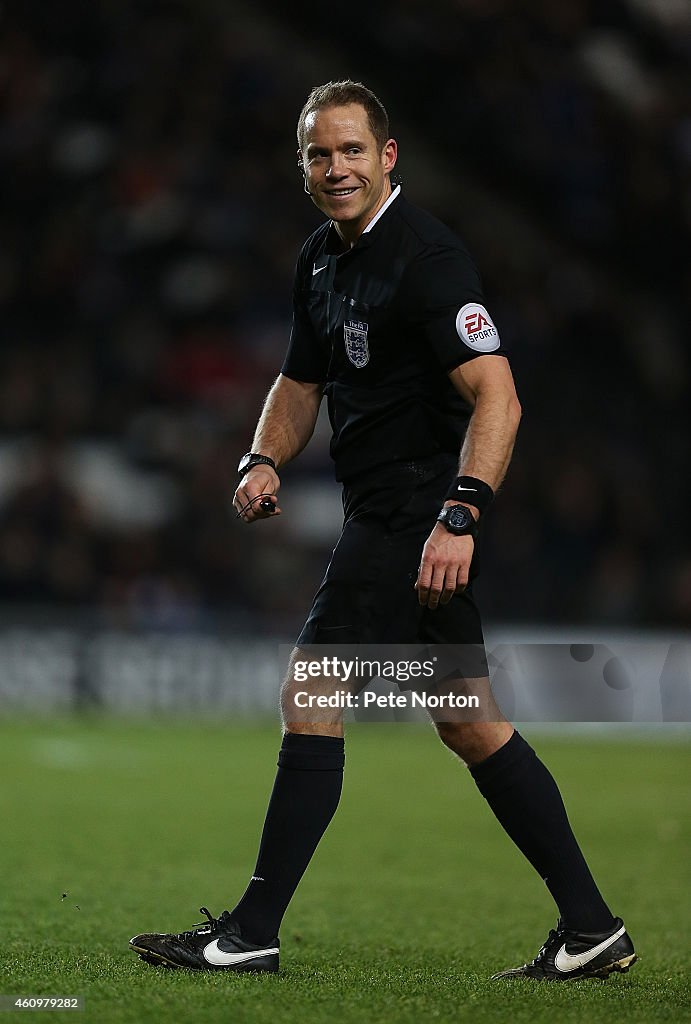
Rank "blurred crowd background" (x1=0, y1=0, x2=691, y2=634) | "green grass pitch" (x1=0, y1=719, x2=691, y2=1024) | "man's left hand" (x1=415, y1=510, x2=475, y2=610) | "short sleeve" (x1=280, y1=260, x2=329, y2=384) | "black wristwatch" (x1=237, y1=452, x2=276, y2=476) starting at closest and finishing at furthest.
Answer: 1. "green grass pitch" (x1=0, y1=719, x2=691, y2=1024)
2. "man's left hand" (x1=415, y1=510, x2=475, y2=610)
3. "black wristwatch" (x1=237, y1=452, x2=276, y2=476)
4. "short sleeve" (x1=280, y1=260, x2=329, y2=384)
5. "blurred crowd background" (x1=0, y1=0, x2=691, y2=634)

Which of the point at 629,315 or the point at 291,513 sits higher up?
the point at 629,315

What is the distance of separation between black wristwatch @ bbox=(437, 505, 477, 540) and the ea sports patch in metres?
0.39

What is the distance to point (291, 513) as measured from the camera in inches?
564

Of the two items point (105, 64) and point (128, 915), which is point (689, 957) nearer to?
point (128, 915)

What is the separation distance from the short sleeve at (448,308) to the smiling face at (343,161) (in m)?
0.21

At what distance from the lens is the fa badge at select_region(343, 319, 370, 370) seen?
3.90 m

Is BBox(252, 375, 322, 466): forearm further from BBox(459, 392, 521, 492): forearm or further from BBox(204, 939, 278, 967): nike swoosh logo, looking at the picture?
BBox(204, 939, 278, 967): nike swoosh logo

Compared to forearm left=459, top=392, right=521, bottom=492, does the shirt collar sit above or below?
above

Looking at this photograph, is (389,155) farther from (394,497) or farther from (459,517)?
(459,517)

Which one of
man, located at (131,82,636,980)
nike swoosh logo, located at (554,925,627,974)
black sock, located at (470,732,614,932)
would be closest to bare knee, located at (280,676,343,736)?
man, located at (131,82,636,980)

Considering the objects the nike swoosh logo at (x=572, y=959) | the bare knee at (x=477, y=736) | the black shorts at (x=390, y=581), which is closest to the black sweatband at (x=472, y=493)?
the black shorts at (x=390, y=581)

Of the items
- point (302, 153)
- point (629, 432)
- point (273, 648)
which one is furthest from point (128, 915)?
point (629, 432)

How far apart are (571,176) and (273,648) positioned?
5.32 m

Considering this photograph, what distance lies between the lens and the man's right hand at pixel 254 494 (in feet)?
12.8
